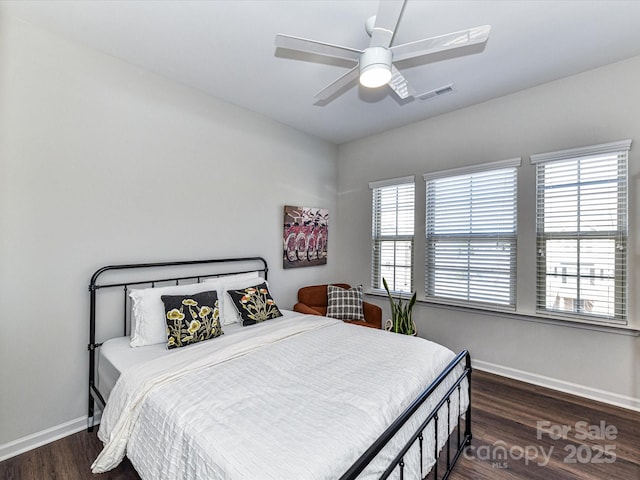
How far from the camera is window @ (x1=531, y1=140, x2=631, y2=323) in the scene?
2.63 m

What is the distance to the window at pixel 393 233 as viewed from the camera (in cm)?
397

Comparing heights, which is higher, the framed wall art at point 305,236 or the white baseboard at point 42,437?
the framed wall art at point 305,236

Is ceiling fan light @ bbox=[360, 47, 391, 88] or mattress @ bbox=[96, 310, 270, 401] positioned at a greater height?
ceiling fan light @ bbox=[360, 47, 391, 88]

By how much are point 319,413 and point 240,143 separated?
2896 mm

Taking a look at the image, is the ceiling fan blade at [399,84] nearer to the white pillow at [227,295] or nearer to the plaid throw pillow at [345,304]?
the white pillow at [227,295]

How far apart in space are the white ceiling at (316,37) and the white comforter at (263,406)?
88.6 inches

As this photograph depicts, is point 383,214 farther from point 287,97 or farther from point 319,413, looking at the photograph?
point 319,413

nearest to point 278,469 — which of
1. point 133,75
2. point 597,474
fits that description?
point 597,474

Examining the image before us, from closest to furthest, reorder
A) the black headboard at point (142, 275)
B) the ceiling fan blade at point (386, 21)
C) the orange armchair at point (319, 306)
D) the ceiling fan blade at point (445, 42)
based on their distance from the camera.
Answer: the ceiling fan blade at point (386, 21) < the ceiling fan blade at point (445, 42) < the black headboard at point (142, 275) < the orange armchair at point (319, 306)

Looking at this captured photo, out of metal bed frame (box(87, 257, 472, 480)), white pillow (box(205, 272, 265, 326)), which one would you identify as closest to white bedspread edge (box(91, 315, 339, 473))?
white pillow (box(205, 272, 265, 326))

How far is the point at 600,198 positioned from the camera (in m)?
2.70

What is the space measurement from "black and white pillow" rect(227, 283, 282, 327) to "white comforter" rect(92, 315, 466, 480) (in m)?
0.49

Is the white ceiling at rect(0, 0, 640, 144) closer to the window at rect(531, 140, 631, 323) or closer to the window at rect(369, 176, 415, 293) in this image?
the window at rect(531, 140, 631, 323)

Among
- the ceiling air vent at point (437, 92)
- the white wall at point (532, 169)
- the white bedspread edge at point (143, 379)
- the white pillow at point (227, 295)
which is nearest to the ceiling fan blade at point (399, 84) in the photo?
the ceiling air vent at point (437, 92)
